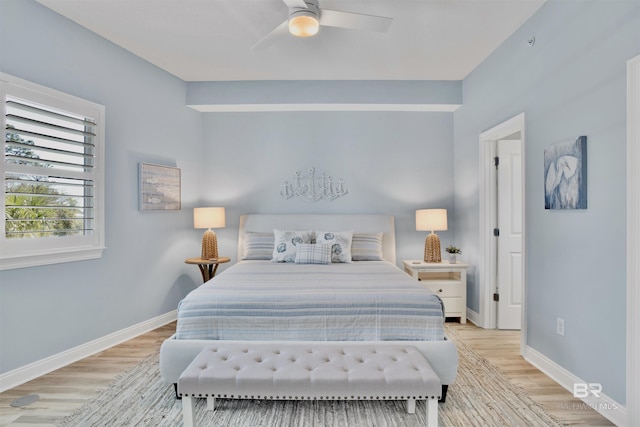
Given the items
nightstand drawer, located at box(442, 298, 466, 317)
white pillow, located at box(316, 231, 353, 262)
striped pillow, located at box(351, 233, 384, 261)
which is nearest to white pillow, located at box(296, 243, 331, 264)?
white pillow, located at box(316, 231, 353, 262)

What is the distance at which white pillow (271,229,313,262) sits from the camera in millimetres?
3910

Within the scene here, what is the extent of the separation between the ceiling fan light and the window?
1987mm

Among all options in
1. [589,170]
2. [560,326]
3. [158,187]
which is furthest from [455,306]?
[158,187]

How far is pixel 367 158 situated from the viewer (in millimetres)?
4609

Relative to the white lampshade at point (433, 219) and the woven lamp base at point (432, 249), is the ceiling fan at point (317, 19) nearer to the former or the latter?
the white lampshade at point (433, 219)

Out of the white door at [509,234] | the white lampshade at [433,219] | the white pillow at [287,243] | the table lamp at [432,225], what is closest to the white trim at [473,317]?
the white door at [509,234]

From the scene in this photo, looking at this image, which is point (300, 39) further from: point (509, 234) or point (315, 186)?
point (509, 234)

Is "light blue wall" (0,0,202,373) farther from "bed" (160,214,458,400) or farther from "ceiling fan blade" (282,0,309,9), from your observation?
"ceiling fan blade" (282,0,309,9)

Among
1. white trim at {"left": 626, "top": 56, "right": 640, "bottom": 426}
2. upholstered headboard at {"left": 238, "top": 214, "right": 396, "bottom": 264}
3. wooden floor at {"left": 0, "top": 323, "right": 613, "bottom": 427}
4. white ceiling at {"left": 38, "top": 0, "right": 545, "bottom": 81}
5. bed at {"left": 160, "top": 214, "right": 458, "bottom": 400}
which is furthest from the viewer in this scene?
upholstered headboard at {"left": 238, "top": 214, "right": 396, "bottom": 264}

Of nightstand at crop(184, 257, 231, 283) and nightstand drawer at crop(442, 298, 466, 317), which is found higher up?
nightstand at crop(184, 257, 231, 283)

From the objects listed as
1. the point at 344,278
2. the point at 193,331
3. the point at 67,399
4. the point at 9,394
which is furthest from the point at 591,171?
the point at 9,394

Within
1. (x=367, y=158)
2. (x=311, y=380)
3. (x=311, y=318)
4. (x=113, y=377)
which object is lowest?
(x=113, y=377)

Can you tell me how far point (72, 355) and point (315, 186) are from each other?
3.05 meters

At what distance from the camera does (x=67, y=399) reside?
2.36 metres
